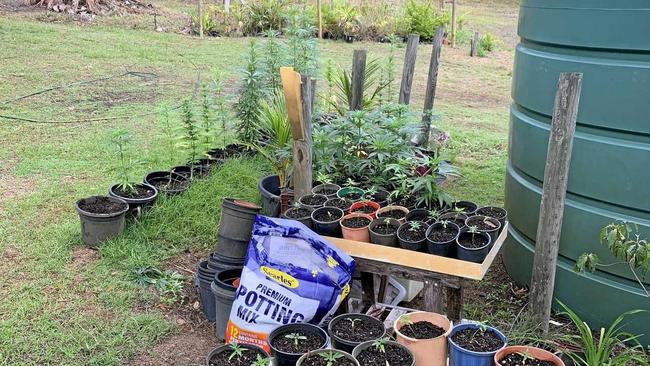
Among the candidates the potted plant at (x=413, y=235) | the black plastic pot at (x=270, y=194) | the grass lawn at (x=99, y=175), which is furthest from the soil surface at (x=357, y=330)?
the black plastic pot at (x=270, y=194)

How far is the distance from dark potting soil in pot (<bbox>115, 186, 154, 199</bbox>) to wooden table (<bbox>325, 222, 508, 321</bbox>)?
64.5 inches

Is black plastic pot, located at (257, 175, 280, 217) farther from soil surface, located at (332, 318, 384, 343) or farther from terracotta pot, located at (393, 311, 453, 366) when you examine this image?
terracotta pot, located at (393, 311, 453, 366)

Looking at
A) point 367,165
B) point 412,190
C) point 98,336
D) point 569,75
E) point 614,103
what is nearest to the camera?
point 569,75

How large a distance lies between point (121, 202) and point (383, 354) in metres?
2.18

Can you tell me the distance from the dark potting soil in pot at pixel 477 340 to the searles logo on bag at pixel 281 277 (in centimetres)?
69

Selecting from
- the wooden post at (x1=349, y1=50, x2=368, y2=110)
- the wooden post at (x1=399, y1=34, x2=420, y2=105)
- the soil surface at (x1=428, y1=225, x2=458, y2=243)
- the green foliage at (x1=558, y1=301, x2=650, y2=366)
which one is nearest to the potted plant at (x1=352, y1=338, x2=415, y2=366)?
the soil surface at (x1=428, y1=225, x2=458, y2=243)

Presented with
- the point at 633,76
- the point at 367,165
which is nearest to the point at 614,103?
the point at 633,76

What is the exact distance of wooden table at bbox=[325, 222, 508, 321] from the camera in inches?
103

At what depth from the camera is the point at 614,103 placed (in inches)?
102

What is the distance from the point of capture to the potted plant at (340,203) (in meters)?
3.20

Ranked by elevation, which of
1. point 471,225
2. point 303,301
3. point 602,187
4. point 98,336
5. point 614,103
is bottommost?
point 98,336

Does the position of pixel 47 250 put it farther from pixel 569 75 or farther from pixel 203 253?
pixel 569 75

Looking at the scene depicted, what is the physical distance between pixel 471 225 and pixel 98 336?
1857 mm

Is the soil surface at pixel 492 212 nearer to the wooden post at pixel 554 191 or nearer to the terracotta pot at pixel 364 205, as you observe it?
the wooden post at pixel 554 191
